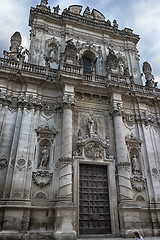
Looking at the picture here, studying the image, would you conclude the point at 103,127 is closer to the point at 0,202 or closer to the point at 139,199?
the point at 139,199

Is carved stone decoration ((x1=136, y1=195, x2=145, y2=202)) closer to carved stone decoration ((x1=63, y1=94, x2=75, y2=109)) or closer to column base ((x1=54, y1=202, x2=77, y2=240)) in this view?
column base ((x1=54, y1=202, x2=77, y2=240))

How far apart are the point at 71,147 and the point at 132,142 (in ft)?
14.4

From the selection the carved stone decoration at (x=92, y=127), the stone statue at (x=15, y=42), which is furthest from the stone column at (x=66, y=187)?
the stone statue at (x=15, y=42)

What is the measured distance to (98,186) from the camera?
10672 millimetres

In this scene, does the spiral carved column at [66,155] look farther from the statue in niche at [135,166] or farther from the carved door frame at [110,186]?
the statue in niche at [135,166]

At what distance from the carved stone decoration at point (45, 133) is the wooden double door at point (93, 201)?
2454 millimetres

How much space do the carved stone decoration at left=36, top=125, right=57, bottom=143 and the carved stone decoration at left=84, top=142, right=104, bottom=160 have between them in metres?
2.11

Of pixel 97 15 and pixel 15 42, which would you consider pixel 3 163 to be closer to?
pixel 15 42

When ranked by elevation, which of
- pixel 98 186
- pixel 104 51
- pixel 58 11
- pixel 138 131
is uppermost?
pixel 58 11

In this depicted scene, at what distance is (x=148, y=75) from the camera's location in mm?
16109

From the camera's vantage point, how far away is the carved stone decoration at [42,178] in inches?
386

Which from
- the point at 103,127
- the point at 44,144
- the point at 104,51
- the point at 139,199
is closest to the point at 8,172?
the point at 44,144

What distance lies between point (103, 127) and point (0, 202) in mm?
7290

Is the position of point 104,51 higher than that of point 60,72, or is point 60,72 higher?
point 104,51
